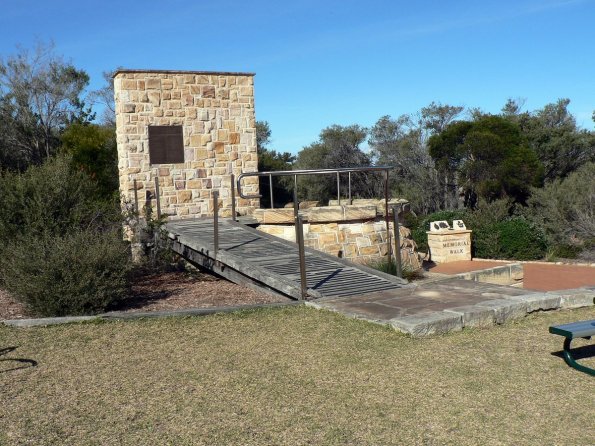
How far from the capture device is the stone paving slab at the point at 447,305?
6391 mm

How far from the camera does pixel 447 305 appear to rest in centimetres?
718

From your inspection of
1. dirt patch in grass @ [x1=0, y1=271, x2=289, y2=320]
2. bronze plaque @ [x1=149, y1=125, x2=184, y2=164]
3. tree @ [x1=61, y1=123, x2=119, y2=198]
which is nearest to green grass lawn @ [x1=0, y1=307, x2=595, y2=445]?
dirt patch in grass @ [x1=0, y1=271, x2=289, y2=320]

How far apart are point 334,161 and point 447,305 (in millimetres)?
22040

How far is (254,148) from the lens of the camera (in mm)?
13797

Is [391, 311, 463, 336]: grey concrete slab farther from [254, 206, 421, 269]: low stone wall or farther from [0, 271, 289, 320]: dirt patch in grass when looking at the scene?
[254, 206, 421, 269]: low stone wall

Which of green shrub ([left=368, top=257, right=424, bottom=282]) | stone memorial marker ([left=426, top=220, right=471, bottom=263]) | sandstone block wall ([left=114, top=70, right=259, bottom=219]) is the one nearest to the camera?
green shrub ([left=368, top=257, right=424, bottom=282])

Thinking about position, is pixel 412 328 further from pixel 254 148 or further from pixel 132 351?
pixel 254 148

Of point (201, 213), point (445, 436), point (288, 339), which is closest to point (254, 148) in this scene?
point (201, 213)

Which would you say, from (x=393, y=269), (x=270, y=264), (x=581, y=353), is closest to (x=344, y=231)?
(x=393, y=269)

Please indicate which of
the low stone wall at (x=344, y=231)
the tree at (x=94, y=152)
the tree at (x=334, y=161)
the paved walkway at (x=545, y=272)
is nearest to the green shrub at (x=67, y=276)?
the low stone wall at (x=344, y=231)

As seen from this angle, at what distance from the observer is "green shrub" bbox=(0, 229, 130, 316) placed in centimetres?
721

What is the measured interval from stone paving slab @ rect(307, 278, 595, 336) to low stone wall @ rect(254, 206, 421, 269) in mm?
2907

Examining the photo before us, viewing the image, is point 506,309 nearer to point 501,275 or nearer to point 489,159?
point 501,275

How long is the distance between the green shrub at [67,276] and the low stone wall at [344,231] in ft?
13.4
